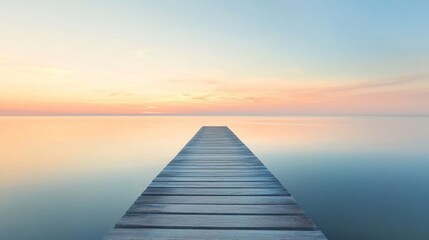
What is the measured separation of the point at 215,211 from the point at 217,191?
700mm

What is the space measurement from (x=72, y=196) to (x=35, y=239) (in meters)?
2.68

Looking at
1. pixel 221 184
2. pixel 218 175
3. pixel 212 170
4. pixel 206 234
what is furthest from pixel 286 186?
pixel 206 234

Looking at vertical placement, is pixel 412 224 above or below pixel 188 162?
below

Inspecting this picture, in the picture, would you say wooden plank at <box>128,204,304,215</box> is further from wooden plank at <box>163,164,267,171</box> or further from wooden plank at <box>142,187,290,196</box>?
wooden plank at <box>163,164,267,171</box>

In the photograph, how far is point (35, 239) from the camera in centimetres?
591

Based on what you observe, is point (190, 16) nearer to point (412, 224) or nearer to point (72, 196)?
point (72, 196)

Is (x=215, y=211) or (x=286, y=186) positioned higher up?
(x=215, y=211)

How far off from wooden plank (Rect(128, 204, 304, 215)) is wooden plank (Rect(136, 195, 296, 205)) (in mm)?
117

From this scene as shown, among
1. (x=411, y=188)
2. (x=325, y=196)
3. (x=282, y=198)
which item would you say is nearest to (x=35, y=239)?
(x=282, y=198)

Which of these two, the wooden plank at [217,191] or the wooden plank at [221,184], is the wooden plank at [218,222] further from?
the wooden plank at [221,184]

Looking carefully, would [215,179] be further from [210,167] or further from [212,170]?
[210,167]

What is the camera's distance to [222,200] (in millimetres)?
2842

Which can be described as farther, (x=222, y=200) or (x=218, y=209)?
(x=222, y=200)

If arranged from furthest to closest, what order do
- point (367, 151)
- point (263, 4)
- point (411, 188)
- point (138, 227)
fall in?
1. point (367, 151)
2. point (263, 4)
3. point (411, 188)
4. point (138, 227)
